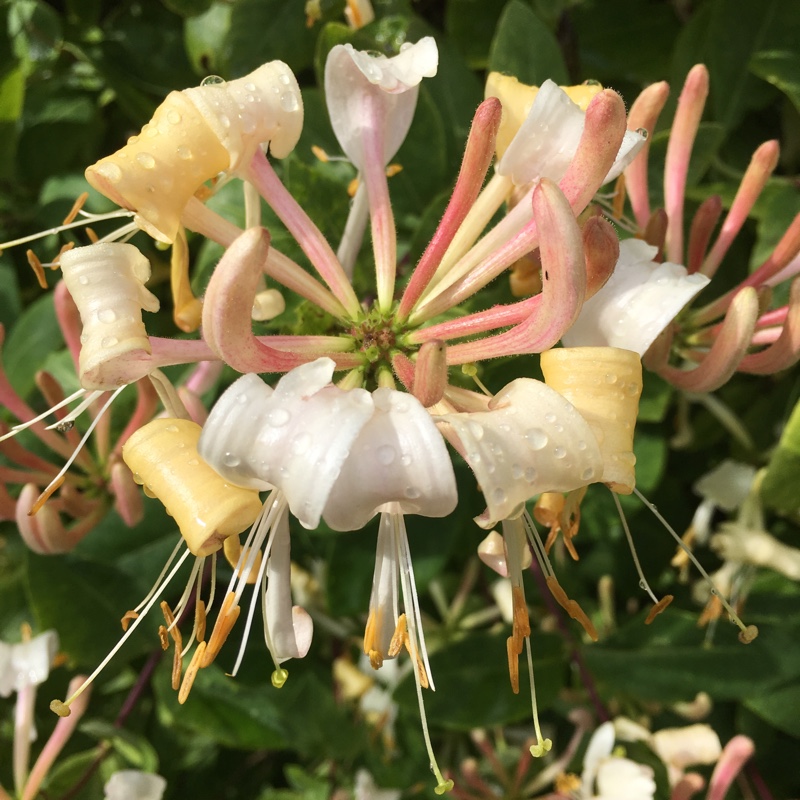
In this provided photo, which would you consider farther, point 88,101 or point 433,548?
point 88,101

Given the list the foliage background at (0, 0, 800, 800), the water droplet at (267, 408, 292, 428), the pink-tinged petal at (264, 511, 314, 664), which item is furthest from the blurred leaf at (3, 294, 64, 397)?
the water droplet at (267, 408, 292, 428)

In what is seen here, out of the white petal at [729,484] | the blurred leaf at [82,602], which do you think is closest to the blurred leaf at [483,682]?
the white petal at [729,484]

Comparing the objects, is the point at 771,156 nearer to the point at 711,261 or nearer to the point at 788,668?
the point at 711,261

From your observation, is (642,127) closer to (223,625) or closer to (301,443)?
(301,443)

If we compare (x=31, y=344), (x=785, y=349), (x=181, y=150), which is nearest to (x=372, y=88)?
(x=181, y=150)

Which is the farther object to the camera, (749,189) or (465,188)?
(749,189)

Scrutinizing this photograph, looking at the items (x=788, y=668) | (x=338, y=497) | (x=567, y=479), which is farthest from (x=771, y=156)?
(x=788, y=668)
